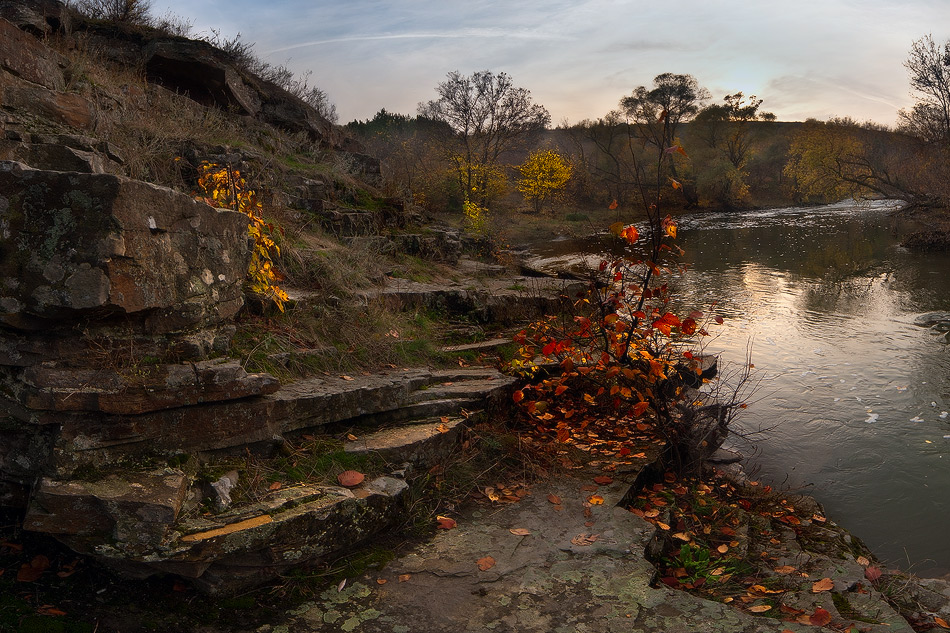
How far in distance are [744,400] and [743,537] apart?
13.3ft

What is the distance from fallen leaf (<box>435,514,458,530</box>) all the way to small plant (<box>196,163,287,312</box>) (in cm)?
230

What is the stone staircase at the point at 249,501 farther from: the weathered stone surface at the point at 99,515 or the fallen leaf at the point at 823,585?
the fallen leaf at the point at 823,585

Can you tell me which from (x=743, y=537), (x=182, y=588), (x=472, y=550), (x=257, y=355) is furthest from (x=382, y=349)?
(x=743, y=537)

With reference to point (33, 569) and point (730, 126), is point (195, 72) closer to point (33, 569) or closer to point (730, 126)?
point (33, 569)

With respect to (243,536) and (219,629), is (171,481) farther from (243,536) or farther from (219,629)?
(219,629)

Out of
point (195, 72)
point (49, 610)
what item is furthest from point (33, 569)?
point (195, 72)

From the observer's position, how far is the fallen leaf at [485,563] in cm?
343

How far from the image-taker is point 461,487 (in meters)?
4.34

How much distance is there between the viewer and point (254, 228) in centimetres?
536

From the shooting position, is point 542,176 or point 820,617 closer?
point 820,617

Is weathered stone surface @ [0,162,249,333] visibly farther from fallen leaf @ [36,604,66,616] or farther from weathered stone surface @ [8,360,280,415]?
fallen leaf @ [36,604,66,616]

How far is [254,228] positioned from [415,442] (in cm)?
262

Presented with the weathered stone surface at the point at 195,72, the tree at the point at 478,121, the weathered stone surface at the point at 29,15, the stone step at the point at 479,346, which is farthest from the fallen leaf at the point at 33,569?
the tree at the point at 478,121

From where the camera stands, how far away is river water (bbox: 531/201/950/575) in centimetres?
561
